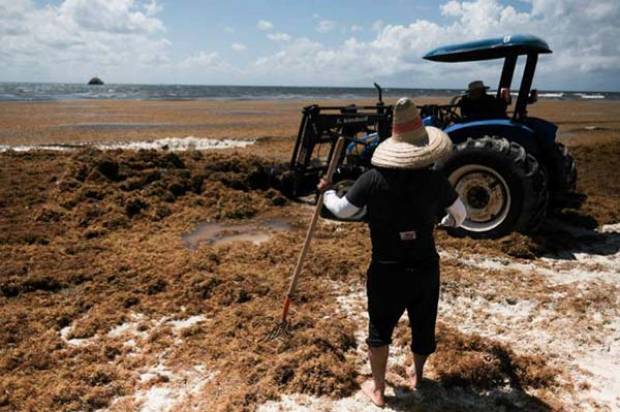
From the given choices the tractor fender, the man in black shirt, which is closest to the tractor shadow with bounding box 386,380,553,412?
the man in black shirt

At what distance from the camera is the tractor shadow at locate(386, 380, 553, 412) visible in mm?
3199

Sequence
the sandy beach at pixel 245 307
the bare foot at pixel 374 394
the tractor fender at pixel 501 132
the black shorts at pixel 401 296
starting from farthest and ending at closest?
the tractor fender at pixel 501 132
the sandy beach at pixel 245 307
the bare foot at pixel 374 394
the black shorts at pixel 401 296

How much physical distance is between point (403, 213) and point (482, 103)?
4285 mm

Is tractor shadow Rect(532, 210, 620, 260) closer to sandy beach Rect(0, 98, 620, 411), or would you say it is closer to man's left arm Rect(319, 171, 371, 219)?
sandy beach Rect(0, 98, 620, 411)

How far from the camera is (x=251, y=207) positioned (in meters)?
7.65

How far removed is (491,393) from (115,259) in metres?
4.08

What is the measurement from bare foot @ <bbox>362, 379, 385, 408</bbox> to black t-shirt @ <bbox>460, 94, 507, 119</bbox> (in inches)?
172

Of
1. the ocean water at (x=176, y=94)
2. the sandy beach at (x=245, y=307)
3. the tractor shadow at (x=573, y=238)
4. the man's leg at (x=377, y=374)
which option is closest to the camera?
the man's leg at (x=377, y=374)

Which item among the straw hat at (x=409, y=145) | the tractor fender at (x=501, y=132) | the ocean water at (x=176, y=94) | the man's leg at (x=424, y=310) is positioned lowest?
the ocean water at (x=176, y=94)

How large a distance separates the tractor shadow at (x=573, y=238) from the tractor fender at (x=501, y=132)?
1.09m

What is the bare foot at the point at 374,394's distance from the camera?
3.19 meters

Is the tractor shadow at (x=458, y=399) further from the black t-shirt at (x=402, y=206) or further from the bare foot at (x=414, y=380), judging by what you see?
the black t-shirt at (x=402, y=206)

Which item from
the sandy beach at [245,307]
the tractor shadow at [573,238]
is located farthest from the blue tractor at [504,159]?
the sandy beach at [245,307]

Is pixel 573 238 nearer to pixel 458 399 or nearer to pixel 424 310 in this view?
pixel 458 399
